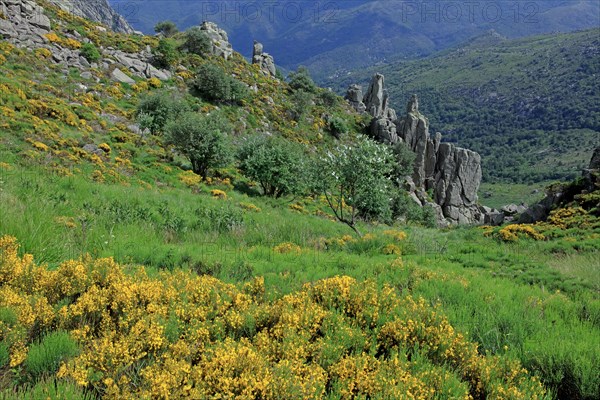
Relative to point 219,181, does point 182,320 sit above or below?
below

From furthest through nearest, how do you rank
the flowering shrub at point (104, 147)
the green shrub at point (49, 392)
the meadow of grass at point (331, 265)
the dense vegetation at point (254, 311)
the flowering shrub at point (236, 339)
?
the flowering shrub at point (104, 147) < the meadow of grass at point (331, 265) < the dense vegetation at point (254, 311) < the flowering shrub at point (236, 339) < the green shrub at point (49, 392)

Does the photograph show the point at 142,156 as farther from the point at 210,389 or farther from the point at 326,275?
the point at 210,389

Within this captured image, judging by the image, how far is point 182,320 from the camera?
13.9ft

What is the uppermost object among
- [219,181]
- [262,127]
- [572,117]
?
[572,117]

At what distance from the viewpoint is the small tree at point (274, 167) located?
2933 cm

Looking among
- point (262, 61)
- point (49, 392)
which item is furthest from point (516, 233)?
point (262, 61)

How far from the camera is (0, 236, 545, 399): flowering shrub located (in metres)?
→ 3.22

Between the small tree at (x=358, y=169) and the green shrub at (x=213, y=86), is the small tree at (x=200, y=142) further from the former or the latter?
the green shrub at (x=213, y=86)

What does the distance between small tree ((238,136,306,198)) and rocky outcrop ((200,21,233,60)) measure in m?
36.4

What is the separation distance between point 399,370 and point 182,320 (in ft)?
8.15

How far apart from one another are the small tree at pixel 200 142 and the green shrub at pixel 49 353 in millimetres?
24786

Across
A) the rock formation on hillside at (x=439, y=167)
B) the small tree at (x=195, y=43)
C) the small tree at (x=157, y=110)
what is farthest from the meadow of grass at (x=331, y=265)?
the rock formation on hillside at (x=439, y=167)

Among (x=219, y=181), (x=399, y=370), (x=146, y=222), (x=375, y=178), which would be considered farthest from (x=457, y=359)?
(x=219, y=181)

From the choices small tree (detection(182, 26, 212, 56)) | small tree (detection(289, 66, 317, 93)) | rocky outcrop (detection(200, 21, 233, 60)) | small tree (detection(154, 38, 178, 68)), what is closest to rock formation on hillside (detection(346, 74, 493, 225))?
small tree (detection(289, 66, 317, 93))
